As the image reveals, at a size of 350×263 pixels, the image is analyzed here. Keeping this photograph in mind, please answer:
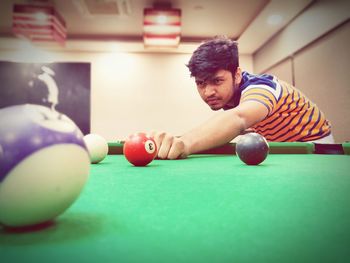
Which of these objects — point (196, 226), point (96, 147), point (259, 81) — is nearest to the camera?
point (196, 226)

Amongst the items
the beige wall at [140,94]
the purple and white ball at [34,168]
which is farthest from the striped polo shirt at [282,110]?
the beige wall at [140,94]

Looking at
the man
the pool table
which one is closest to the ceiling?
the man

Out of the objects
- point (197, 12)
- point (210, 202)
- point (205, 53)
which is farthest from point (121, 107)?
point (210, 202)

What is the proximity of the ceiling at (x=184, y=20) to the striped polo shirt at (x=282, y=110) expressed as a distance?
345 centimetres

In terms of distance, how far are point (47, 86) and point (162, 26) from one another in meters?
4.06

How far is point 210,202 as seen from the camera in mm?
918

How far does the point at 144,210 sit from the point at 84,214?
159 millimetres

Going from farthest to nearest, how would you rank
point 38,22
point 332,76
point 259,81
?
point 38,22 → point 332,76 → point 259,81

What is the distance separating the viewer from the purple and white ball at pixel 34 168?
2.26 feet

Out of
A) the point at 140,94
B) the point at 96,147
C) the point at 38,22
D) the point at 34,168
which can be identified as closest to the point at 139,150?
the point at 96,147

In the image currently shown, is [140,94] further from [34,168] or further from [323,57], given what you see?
[34,168]

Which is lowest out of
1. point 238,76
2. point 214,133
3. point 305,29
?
point 214,133

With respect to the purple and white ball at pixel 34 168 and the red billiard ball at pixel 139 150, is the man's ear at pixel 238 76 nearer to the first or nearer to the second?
the red billiard ball at pixel 139 150

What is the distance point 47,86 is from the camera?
857cm
